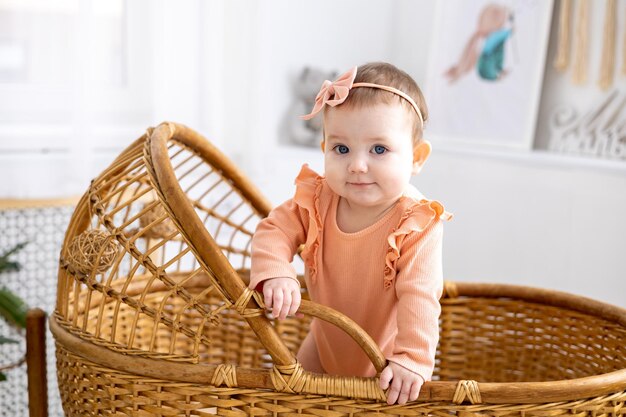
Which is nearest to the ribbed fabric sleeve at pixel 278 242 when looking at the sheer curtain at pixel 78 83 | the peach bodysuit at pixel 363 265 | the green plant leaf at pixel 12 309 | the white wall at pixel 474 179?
the peach bodysuit at pixel 363 265

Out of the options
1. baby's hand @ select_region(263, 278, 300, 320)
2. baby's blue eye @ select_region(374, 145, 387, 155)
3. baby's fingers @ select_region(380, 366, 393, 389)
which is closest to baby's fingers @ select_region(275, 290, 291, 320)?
baby's hand @ select_region(263, 278, 300, 320)

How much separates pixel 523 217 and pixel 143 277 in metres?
1.13

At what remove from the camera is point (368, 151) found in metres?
1.15

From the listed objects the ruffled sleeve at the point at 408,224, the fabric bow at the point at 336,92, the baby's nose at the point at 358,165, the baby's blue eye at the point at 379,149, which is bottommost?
the ruffled sleeve at the point at 408,224

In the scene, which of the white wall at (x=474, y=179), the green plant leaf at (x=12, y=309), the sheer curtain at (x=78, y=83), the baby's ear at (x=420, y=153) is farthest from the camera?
the white wall at (x=474, y=179)

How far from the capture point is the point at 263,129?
7.41 ft

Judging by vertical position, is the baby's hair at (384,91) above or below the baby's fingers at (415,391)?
above

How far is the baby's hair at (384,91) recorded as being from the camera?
1.14m

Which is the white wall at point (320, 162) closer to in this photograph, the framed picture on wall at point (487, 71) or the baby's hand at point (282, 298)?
the framed picture on wall at point (487, 71)

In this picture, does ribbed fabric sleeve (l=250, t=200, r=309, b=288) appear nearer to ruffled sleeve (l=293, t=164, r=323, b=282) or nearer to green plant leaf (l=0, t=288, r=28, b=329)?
ruffled sleeve (l=293, t=164, r=323, b=282)

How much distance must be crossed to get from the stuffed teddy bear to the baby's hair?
1258 millimetres

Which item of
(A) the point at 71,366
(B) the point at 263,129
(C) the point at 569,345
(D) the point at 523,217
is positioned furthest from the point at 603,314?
(B) the point at 263,129

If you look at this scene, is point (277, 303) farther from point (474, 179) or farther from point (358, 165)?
point (474, 179)

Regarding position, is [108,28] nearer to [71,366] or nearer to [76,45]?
[76,45]
